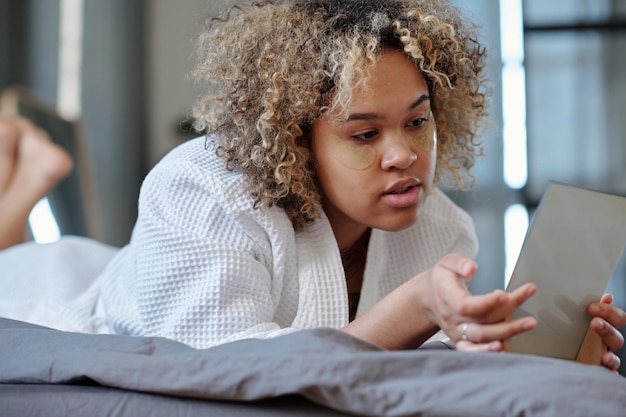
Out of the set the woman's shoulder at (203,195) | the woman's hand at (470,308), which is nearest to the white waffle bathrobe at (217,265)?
the woman's shoulder at (203,195)

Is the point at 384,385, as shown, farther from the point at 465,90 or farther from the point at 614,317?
the point at 465,90

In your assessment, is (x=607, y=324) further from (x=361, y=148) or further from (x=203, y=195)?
(x=203, y=195)

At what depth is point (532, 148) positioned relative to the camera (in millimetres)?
3588

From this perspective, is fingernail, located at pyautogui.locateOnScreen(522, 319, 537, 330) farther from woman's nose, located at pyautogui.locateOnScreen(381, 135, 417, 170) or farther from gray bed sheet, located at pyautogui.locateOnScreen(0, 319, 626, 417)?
woman's nose, located at pyautogui.locateOnScreen(381, 135, 417, 170)

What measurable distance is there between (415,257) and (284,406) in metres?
0.66

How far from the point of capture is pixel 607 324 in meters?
0.91

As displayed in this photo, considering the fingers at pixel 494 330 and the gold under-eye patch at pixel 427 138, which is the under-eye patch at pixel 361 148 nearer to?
the gold under-eye patch at pixel 427 138

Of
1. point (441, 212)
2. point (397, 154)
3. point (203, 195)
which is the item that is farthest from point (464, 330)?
point (441, 212)

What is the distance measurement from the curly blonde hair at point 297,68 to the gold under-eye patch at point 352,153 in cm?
5

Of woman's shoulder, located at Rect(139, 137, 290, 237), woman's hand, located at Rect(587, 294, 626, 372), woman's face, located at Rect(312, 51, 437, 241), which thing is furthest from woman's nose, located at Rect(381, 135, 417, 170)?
woman's hand, located at Rect(587, 294, 626, 372)

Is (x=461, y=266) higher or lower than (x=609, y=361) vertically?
higher

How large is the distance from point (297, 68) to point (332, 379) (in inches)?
20.5

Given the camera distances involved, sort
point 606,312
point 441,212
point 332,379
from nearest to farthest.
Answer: point 332,379 → point 606,312 → point 441,212

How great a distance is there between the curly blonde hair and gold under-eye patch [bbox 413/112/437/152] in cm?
7
